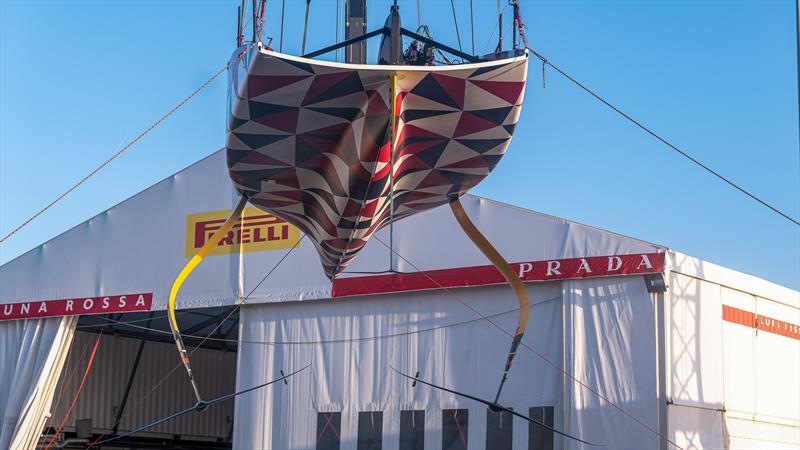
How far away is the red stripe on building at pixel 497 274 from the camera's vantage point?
55.6 ft

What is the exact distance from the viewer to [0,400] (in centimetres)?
2281

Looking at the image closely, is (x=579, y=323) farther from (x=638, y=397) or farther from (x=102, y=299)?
(x=102, y=299)

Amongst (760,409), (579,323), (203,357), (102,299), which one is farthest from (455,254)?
(203,357)

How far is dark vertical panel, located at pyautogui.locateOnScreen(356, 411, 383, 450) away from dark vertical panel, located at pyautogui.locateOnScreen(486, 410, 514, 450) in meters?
2.21

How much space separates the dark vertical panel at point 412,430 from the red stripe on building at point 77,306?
6.53 metres

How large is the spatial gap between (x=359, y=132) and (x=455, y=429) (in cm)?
953

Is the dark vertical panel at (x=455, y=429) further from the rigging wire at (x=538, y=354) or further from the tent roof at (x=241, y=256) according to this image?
the tent roof at (x=241, y=256)

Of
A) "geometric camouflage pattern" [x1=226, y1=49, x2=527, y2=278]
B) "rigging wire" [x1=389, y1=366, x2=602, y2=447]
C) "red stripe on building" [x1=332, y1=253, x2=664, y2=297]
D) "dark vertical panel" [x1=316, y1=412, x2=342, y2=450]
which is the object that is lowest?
"dark vertical panel" [x1=316, y1=412, x2=342, y2=450]

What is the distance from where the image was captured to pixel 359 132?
388 inches

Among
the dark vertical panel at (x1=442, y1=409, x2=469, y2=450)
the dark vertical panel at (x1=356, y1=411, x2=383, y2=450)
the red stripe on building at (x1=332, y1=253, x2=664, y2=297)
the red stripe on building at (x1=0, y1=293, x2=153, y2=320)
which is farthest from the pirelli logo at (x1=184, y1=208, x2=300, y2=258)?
the dark vertical panel at (x1=442, y1=409, x2=469, y2=450)

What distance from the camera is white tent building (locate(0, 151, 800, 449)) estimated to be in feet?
54.9

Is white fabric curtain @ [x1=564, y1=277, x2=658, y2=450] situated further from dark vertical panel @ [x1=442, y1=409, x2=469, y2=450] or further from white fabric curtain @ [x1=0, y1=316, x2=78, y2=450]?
white fabric curtain @ [x1=0, y1=316, x2=78, y2=450]

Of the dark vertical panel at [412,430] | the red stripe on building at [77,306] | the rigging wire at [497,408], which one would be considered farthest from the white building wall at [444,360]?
the red stripe on building at [77,306]

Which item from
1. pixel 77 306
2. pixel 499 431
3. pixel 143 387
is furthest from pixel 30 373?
pixel 499 431
